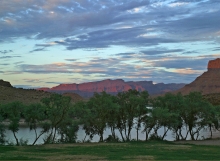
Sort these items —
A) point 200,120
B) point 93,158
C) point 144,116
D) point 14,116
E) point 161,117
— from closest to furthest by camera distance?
point 93,158 → point 14,116 → point 161,117 → point 144,116 → point 200,120

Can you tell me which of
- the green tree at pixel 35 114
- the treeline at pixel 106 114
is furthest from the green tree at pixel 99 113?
the green tree at pixel 35 114

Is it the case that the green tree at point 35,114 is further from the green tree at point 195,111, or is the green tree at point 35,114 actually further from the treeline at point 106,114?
the green tree at point 195,111

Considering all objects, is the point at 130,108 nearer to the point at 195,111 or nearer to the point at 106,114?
the point at 106,114

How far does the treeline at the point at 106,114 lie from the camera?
35.0 m

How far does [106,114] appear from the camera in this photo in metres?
37.5

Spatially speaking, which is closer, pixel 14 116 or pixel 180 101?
pixel 14 116

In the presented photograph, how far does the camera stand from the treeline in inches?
1378

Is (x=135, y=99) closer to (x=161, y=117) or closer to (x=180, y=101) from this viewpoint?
(x=161, y=117)

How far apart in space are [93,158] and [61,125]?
1516cm

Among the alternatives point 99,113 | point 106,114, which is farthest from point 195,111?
point 99,113

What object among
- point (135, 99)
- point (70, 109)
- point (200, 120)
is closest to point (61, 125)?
point (70, 109)

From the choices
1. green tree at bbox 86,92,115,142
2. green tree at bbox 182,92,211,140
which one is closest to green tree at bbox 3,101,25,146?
green tree at bbox 86,92,115,142

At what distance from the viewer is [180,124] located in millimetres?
41906

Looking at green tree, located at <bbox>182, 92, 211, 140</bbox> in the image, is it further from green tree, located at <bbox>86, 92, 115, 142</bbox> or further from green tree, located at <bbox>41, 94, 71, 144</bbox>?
green tree, located at <bbox>41, 94, 71, 144</bbox>
